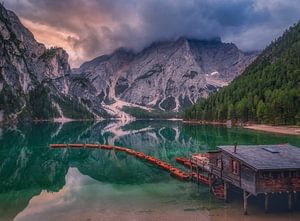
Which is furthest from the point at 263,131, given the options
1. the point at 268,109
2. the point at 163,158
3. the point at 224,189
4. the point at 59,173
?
the point at 224,189

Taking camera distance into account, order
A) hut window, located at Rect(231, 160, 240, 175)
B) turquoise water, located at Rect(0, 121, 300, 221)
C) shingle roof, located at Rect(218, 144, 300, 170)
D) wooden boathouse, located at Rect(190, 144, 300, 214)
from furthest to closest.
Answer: hut window, located at Rect(231, 160, 240, 175) < turquoise water, located at Rect(0, 121, 300, 221) < shingle roof, located at Rect(218, 144, 300, 170) < wooden boathouse, located at Rect(190, 144, 300, 214)

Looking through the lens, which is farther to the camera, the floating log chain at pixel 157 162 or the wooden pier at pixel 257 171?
the floating log chain at pixel 157 162

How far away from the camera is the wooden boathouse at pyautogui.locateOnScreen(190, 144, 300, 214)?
125 ft

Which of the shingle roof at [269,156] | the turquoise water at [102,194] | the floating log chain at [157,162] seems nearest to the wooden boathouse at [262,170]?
the shingle roof at [269,156]

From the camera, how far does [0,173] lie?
67.8 meters

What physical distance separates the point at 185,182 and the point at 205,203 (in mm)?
11844

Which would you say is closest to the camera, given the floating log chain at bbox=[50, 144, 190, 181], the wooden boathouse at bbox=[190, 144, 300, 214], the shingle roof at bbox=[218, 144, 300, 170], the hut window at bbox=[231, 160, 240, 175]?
the wooden boathouse at bbox=[190, 144, 300, 214]

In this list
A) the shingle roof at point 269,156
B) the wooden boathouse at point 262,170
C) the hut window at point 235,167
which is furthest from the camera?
the hut window at point 235,167

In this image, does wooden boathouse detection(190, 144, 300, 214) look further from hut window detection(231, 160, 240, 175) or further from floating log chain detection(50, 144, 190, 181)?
floating log chain detection(50, 144, 190, 181)

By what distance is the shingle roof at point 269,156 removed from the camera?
38.5m

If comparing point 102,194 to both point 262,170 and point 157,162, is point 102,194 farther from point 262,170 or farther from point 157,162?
point 157,162

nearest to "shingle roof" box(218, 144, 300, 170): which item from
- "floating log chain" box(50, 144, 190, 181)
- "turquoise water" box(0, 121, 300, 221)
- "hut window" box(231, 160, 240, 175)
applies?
"hut window" box(231, 160, 240, 175)

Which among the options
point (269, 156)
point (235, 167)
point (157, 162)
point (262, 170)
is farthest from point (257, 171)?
point (157, 162)

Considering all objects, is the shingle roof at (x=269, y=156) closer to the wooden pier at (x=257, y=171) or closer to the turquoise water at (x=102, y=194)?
the wooden pier at (x=257, y=171)
